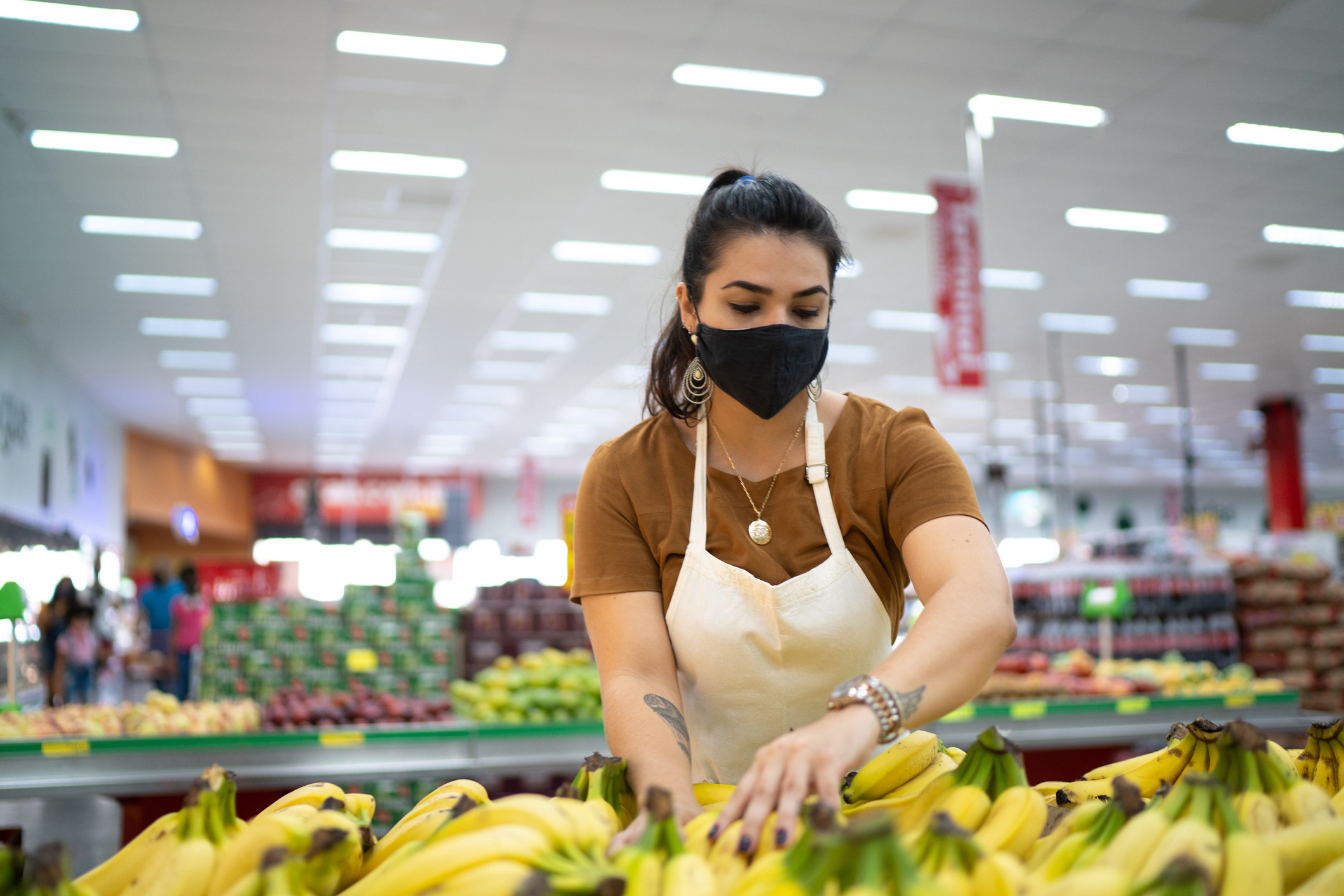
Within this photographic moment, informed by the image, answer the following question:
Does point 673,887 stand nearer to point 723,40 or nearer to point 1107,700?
point 1107,700

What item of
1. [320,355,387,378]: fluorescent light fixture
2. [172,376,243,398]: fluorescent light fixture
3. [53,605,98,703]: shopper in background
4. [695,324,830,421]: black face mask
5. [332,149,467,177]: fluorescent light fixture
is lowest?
[53,605,98,703]: shopper in background

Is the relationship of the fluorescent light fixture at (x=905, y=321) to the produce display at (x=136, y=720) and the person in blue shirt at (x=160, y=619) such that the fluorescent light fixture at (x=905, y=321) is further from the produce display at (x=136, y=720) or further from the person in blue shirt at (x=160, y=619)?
the person in blue shirt at (x=160, y=619)

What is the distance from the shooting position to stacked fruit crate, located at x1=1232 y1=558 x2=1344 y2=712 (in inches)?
332

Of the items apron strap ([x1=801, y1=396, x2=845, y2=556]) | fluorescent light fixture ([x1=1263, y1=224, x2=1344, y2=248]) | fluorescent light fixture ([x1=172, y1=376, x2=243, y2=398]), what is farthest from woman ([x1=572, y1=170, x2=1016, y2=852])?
fluorescent light fixture ([x1=172, y1=376, x2=243, y2=398])

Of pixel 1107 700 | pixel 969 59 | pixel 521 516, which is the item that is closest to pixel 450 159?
pixel 969 59

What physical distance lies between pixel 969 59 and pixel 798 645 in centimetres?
540

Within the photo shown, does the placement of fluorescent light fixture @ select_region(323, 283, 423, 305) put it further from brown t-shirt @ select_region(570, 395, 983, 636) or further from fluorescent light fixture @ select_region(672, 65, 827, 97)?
brown t-shirt @ select_region(570, 395, 983, 636)

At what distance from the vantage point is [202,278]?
9.99 m

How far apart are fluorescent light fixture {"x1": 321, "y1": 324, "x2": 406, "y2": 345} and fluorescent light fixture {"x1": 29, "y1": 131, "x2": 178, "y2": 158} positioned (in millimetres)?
4688

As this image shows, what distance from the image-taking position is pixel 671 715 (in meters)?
1.44

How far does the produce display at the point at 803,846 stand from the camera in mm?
849

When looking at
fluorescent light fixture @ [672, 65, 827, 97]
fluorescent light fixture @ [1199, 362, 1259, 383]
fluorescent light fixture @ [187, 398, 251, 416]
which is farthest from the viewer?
fluorescent light fixture @ [187, 398, 251, 416]

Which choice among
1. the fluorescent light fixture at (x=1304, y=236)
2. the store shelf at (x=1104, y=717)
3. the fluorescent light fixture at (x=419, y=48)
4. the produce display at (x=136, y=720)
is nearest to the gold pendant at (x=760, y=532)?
the store shelf at (x=1104, y=717)

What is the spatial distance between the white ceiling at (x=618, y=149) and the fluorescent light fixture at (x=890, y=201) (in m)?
0.17
